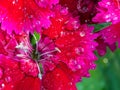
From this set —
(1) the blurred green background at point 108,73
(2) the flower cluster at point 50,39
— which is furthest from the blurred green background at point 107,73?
(2) the flower cluster at point 50,39

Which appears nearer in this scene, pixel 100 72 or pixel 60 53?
pixel 60 53

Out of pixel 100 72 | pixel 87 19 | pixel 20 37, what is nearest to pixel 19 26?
pixel 20 37

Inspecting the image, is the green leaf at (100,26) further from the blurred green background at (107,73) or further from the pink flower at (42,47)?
the blurred green background at (107,73)

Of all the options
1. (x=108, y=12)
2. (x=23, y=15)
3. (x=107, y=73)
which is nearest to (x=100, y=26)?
(x=108, y=12)

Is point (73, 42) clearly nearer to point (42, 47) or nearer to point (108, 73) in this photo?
point (42, 47)

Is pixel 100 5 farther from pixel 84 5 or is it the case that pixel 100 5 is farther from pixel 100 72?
pixel 100 72

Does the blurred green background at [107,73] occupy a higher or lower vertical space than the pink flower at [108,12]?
lower

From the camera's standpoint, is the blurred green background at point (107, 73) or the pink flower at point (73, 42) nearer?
the pink flower at point (73, 42)
